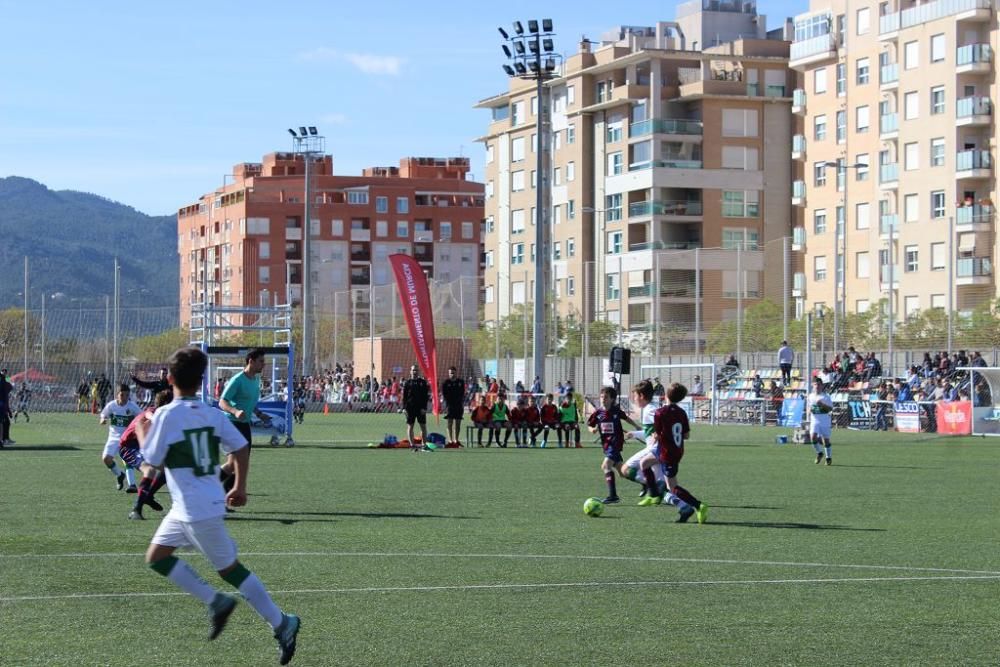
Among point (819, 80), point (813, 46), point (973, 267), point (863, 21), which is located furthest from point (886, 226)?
point (813, 46)

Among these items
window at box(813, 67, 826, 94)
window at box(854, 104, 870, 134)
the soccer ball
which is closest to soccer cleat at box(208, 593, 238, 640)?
the soccer ball

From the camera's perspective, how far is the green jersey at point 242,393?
60.2 feet

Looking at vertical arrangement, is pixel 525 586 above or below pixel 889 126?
below

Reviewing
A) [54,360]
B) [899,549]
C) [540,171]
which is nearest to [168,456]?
[899,549]

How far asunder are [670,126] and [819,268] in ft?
42.8

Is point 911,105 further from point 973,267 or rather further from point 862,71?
point 973,267

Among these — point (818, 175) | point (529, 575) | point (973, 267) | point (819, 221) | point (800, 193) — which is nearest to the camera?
point (529, 575)

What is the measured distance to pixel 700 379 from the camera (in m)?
56.6

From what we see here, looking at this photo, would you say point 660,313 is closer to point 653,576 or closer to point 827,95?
point 827,95

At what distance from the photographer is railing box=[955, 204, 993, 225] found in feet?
236

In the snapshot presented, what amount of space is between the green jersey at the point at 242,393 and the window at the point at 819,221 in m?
68.5

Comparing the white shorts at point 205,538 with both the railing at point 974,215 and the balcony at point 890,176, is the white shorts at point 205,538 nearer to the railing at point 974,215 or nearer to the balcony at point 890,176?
the railing at point 974,215

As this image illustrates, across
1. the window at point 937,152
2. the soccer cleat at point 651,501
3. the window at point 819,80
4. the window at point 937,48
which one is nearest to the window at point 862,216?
the window at point 937,152

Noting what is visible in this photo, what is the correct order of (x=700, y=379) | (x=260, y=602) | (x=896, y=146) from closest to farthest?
(x=260, y=602) → (x=700, y=379) → (x=896, y=146)
